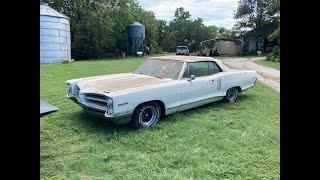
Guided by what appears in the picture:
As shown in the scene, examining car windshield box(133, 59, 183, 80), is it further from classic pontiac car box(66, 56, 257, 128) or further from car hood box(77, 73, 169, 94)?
car hood box(77, 73, 169, 94)

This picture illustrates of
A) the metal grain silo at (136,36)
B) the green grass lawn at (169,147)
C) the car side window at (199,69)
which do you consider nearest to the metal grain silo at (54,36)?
the metal grain silo at (136,36)

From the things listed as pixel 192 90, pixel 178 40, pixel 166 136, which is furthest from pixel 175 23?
pixel 166 136

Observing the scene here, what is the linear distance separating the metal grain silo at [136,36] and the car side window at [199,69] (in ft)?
67.5

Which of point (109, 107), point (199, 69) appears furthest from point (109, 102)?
point (199, 69)

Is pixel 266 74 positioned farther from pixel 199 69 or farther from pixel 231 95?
pixel 199 69

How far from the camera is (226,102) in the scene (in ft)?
19.6

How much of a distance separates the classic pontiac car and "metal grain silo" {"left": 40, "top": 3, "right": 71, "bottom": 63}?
17.1 metres

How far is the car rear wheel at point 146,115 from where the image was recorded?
4.25 meters

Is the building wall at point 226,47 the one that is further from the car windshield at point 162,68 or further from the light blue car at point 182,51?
the car windshield at point 162,68

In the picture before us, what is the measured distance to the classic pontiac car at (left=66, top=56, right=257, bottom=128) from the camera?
4086mm

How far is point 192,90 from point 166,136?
1.21m

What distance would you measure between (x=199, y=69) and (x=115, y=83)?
1.48 metres
